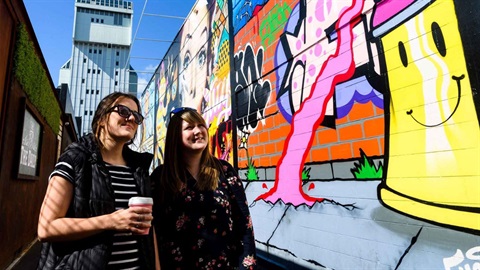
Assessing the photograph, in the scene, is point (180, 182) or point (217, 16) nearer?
point (180, 182)

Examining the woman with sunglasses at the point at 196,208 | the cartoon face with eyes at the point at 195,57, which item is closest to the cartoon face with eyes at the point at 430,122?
the woman with sunglasses at the point at 196,208

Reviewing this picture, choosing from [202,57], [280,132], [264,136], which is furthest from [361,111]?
[202,57]

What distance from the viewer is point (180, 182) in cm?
171

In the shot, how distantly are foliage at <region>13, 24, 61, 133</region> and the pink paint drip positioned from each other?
144 inches

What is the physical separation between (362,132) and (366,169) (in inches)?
12.7

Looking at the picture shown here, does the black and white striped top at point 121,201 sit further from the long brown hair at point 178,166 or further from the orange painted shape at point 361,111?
the orange painted shape at point 361,111

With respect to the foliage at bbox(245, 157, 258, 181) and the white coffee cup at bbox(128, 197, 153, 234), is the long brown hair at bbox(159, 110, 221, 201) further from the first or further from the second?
the foliage at bbox(245, 157, 258, 181)

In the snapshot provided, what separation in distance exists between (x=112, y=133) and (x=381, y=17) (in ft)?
7.56

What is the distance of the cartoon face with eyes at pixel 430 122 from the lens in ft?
6.07

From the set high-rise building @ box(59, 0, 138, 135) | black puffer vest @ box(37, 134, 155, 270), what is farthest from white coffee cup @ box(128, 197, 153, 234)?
high-rise building @ box(59, 0, 138, 135)

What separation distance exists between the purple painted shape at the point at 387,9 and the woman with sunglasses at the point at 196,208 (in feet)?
5.90

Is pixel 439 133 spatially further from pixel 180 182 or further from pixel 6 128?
pixel 6 128

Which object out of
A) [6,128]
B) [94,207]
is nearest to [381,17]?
[94,207]

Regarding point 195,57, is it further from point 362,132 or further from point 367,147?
point 367,147
